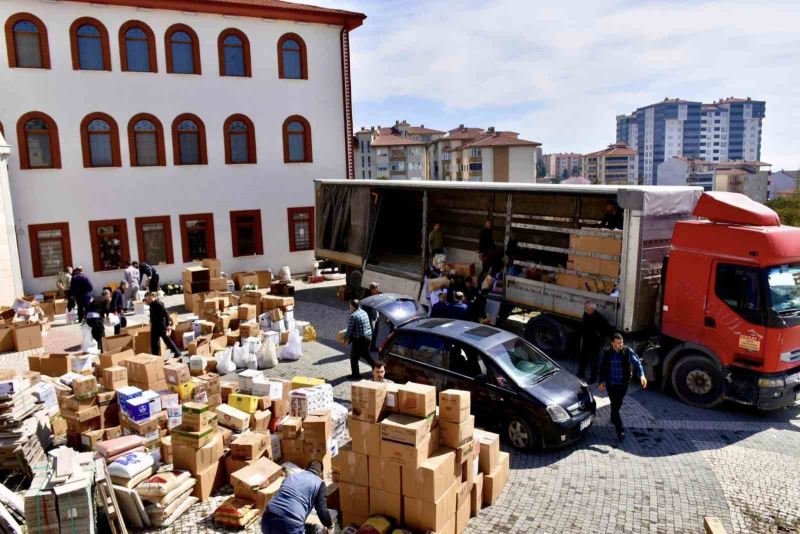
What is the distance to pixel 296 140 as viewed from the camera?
886 inches

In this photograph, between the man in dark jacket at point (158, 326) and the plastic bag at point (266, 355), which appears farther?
the plastic bag at point (266, 355)

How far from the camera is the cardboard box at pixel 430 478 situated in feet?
19.4

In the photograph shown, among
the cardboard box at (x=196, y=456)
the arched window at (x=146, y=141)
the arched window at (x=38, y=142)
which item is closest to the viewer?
the cardboard box at (x=196, y=456)

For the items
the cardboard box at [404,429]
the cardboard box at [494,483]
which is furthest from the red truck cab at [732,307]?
the cardboard box at [404,429]

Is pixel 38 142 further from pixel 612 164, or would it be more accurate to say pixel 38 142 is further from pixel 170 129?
pixel 612 164

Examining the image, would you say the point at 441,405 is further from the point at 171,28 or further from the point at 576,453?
the point at 171,28

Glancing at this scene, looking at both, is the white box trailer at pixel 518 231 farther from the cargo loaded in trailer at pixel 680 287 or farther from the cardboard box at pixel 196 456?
the cardboard box at pixel 196 456

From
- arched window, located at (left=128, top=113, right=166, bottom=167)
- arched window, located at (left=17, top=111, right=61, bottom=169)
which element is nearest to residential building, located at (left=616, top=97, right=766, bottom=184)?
arched window, located at (left=128, top=113, right=166, bottom=167)

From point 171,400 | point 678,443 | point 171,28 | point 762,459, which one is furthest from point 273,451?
point 171,28

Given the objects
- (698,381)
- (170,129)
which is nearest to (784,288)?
(698,381)

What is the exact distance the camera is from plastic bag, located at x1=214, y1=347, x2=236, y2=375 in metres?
11.9

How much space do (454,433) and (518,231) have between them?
10311mm

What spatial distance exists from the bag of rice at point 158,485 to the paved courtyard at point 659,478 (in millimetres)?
388

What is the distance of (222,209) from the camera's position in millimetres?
21391
